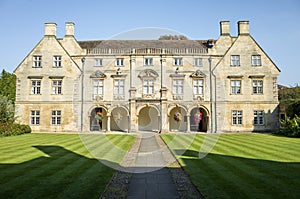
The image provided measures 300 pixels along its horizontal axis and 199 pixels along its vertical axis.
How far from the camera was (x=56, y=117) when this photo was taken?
91.0 ft

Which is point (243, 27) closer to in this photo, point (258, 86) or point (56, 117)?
point (258, 86)

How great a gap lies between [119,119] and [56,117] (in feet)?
25.3

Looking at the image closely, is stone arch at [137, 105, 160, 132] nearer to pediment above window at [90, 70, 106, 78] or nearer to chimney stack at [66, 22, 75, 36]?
pediment above window at [90, 70, 106, 78]

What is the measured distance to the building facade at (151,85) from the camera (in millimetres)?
27328

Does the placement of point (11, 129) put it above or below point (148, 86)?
below

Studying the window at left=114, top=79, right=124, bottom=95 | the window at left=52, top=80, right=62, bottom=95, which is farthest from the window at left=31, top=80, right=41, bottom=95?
the window at left=114, top=79, right=124, bottom=95

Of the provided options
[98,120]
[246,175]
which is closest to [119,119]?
[98,120]

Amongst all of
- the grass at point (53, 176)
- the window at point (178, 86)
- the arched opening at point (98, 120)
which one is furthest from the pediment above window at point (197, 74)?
the grass at point (53, 176)

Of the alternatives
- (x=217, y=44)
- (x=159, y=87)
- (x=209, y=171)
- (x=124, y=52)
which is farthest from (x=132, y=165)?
(x=217, y=44)

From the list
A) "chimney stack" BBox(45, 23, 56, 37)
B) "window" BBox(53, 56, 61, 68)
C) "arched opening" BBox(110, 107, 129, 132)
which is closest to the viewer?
"window" BBox(53, 56, 61, 68)

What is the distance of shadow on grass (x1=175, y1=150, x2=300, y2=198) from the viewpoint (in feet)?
21.0

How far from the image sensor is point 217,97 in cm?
2773

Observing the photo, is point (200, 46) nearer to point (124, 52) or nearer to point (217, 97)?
point (217, 97)

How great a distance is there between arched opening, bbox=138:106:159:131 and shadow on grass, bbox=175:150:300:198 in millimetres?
20143
